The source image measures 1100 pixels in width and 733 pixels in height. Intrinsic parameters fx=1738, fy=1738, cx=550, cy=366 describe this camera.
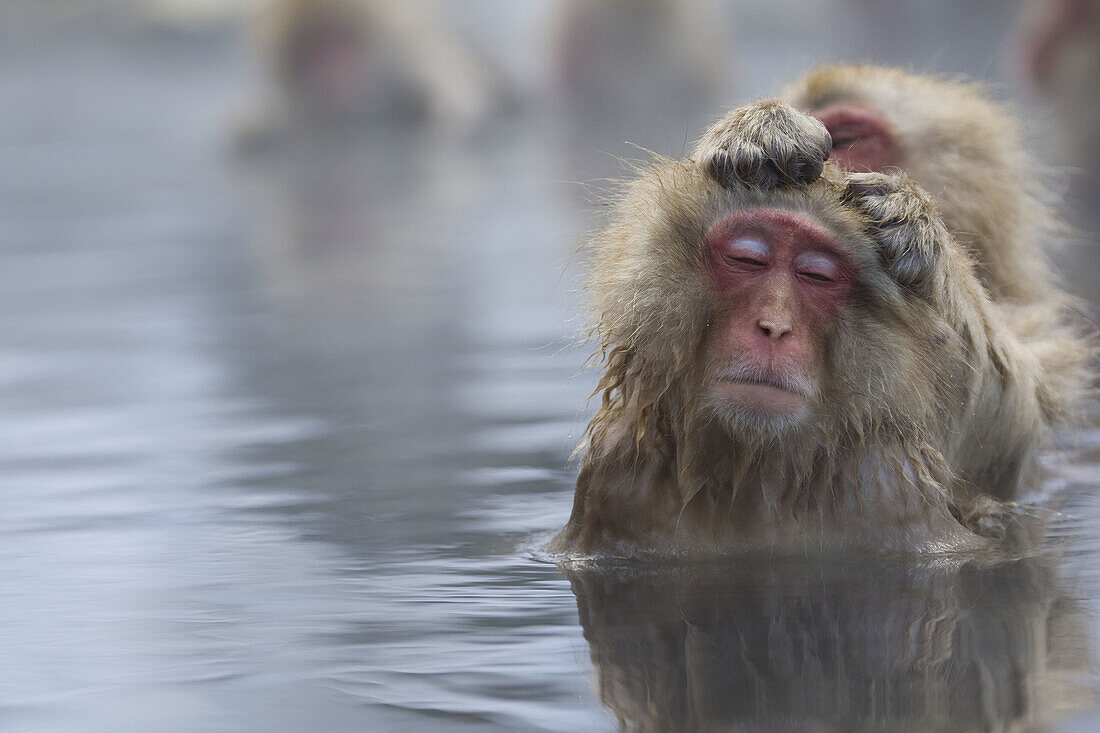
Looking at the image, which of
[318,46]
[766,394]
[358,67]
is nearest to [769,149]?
[766,394]

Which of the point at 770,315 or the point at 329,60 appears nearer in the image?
the point at 770,315

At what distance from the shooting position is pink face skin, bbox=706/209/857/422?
2.85 metres

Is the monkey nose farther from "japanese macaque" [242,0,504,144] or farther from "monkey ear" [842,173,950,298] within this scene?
"japanese macaque" [242,0,504,144]

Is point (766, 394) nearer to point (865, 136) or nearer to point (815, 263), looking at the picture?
point (815, 263)

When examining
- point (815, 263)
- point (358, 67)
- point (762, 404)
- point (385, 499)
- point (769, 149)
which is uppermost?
point (358, 67)

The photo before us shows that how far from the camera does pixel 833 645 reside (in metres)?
2.53

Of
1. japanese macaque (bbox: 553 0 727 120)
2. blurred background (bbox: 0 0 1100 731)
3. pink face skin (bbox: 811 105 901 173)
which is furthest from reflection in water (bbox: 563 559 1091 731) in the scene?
japanese macaque (bbox: 553 0 727 120)

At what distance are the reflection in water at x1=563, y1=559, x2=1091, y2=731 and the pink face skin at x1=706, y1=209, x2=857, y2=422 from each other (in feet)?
1.06

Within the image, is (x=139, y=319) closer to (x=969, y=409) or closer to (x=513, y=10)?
(x=969, y=409)

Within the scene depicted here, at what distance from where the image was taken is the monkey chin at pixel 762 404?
286 cm

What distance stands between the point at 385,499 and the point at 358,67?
9538mm

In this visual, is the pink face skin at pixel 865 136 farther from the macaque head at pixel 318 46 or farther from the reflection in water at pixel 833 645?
the macaque head at pixel 318 46

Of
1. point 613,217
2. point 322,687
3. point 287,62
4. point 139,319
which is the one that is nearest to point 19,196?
point 287,62

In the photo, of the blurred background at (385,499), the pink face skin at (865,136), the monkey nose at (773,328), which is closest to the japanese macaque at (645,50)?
the blurred background at (385,499)
